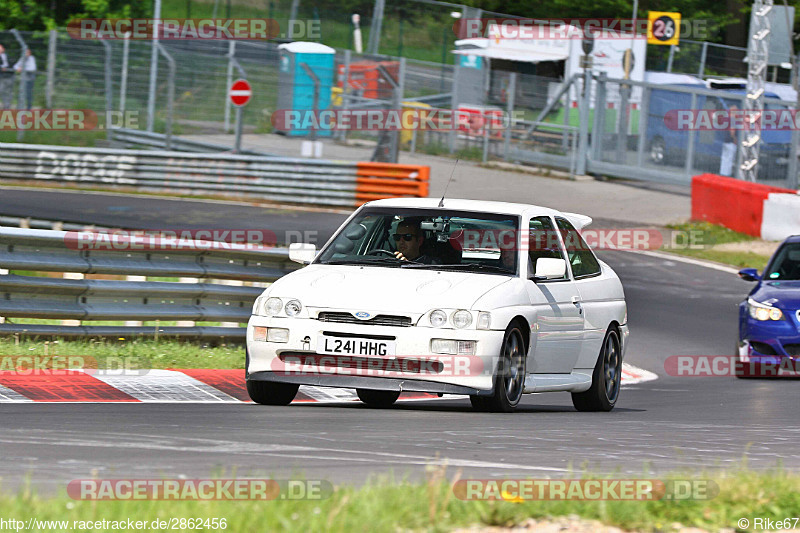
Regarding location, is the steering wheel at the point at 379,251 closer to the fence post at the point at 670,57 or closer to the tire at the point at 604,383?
the tire at the point at 604,383

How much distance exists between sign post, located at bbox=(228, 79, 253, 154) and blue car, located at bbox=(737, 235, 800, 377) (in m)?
18.7

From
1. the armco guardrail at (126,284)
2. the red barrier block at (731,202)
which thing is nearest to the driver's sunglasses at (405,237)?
the armco guardrail at (126,284)

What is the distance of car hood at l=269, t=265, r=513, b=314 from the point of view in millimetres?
8883

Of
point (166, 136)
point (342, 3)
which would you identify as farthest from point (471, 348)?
point (342, 3)

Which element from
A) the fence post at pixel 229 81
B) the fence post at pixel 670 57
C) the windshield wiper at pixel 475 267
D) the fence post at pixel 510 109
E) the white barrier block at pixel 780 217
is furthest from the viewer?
the fence post at pixel 670 57

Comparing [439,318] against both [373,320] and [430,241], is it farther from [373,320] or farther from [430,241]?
[430,241]

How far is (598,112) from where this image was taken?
3528cm

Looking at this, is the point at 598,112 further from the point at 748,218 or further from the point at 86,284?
the point at 86,284

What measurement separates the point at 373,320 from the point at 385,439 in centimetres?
165

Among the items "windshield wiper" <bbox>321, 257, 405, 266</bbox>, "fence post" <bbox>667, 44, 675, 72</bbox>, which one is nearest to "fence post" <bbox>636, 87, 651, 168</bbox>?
"fence post" <bbox>667, 44, 675, 72</bbox>

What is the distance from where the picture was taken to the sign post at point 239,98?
31469 millimetres

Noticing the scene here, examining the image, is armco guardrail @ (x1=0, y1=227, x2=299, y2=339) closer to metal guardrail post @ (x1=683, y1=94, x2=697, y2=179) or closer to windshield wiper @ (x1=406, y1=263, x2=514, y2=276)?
windshield wiper @ (x1=406, y1=263, x2=514, y2=276)

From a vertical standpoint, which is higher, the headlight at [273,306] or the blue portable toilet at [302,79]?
the blue portable toilet at [302,79]

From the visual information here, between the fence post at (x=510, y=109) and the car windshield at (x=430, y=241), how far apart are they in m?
26.6
